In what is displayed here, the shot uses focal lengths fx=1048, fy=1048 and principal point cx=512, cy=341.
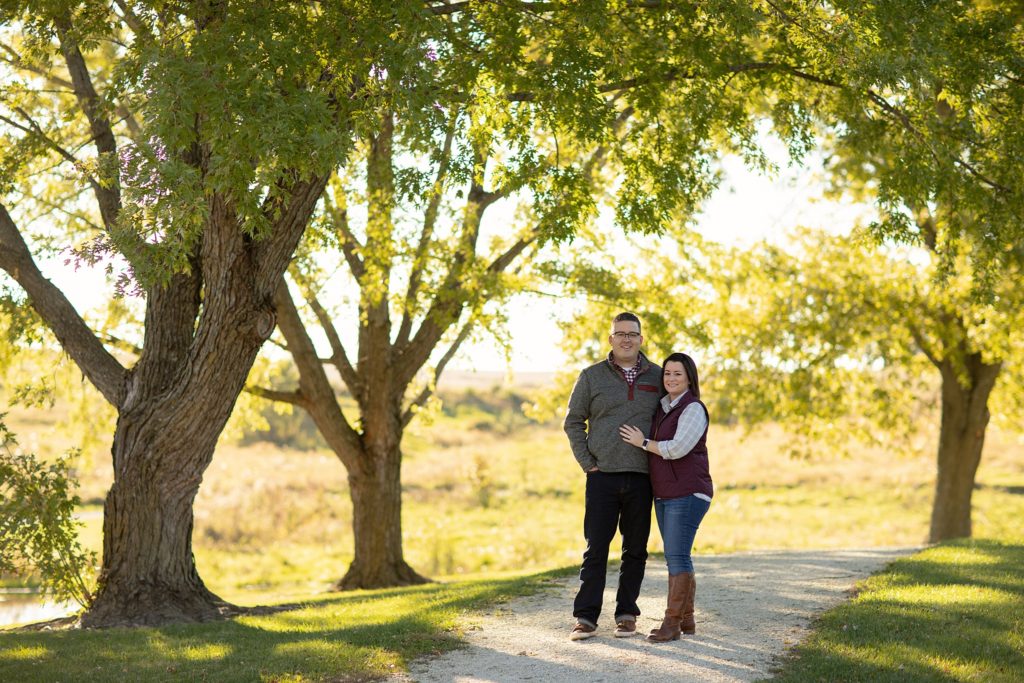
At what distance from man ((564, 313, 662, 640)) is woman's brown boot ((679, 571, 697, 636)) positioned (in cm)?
33

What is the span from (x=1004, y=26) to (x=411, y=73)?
566cm

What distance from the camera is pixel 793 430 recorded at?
20.6 metres

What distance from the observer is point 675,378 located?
7.62 m

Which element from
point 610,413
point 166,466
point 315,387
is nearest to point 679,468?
point 610,413

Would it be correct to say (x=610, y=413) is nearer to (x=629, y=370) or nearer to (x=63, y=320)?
(x=629, y=370)

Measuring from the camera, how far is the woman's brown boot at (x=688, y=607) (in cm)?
768

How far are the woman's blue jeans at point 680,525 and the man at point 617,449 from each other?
0.73 ft

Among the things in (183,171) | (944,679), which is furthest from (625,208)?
(944,679)

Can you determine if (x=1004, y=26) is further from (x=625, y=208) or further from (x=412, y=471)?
(x=412, y=471)

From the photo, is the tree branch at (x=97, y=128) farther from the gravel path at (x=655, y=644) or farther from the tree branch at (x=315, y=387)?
the gravel path at (x=655, y=644)

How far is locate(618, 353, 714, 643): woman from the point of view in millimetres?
7457

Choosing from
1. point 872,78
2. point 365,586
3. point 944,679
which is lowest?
point 365,586

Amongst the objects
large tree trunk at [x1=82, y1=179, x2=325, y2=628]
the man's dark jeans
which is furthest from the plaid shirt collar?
large tree trunk at [x1=82, y1=179, x2=325, y2=628]

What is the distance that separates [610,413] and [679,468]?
643 millimetres
